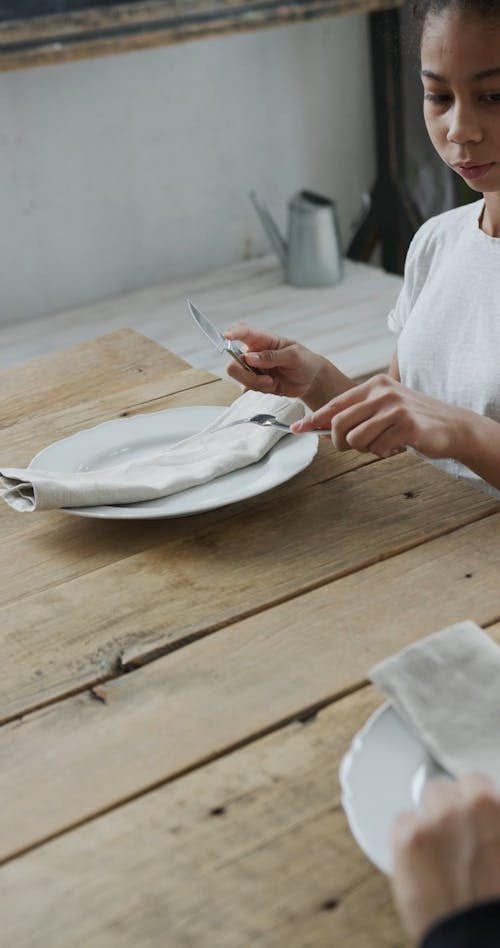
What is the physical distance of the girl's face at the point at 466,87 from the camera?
1.09 m

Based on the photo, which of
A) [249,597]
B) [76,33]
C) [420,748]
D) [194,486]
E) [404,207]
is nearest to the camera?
[420,748]

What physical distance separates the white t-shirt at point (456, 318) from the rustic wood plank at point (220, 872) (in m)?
0.63

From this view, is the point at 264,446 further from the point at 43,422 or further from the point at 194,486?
the point at 43,422

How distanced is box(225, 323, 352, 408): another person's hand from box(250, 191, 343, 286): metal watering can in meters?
1.68

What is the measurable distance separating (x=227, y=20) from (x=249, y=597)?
2184 mm

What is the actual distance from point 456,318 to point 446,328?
17mm

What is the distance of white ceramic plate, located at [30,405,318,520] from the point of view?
102cm

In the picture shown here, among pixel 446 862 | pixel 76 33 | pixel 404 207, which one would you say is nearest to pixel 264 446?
pixel 446 862

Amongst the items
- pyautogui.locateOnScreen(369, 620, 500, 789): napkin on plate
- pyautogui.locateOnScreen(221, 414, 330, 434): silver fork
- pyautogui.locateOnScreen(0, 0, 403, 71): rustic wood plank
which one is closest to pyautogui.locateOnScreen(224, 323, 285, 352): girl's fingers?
pyautogui.locateOnScreen(221, 414, 330, 434): silver fork

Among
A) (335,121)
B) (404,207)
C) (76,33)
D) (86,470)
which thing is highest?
(76,33)

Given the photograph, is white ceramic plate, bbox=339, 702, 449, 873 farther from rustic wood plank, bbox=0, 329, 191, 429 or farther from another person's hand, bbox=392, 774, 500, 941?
rustic wood plank, bbox=0, 329, 191, 429

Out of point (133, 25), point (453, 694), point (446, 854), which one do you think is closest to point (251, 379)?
point (453, 694)

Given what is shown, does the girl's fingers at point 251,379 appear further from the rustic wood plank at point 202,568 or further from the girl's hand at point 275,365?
the rustic wood plank at point 202,568

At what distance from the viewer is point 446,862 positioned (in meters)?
0.56
